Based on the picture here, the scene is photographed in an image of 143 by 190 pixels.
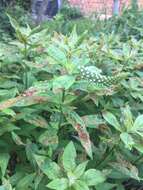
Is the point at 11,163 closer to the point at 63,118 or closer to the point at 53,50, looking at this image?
the point at 63,118

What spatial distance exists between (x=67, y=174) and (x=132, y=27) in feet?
12.1

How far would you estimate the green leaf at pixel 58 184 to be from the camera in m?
1.49

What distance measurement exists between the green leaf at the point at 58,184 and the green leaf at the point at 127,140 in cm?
23

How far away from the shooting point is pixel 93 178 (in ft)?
5.13

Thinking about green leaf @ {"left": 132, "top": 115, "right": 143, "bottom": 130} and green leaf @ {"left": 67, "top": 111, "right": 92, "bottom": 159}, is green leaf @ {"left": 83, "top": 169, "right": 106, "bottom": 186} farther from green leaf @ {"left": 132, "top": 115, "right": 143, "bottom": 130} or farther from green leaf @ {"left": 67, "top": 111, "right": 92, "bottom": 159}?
green leaf @ {"left": 132, "top": 115, "right": 143, "bottom": 130}

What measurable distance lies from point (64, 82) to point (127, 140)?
27 cm

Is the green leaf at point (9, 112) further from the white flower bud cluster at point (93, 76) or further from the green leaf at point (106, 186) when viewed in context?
the green leaf at point (106, 186)

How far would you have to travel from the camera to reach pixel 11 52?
2.21 m

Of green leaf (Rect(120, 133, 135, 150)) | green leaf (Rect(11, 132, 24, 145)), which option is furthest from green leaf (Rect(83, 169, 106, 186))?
green leaf (Rect(11, 132, 24, 145))

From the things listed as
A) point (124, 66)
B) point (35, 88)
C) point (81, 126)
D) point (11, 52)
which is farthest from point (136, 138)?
point (11, 52)

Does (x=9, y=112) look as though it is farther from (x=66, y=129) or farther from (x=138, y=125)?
(x=138, y=125)

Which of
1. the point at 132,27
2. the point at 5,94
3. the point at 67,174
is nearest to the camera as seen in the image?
the point at 67,174

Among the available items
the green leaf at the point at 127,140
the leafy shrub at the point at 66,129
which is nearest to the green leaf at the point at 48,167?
the leafy shrub at the point at 66,129

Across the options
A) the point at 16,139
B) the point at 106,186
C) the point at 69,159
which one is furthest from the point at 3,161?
the point at 106,186
